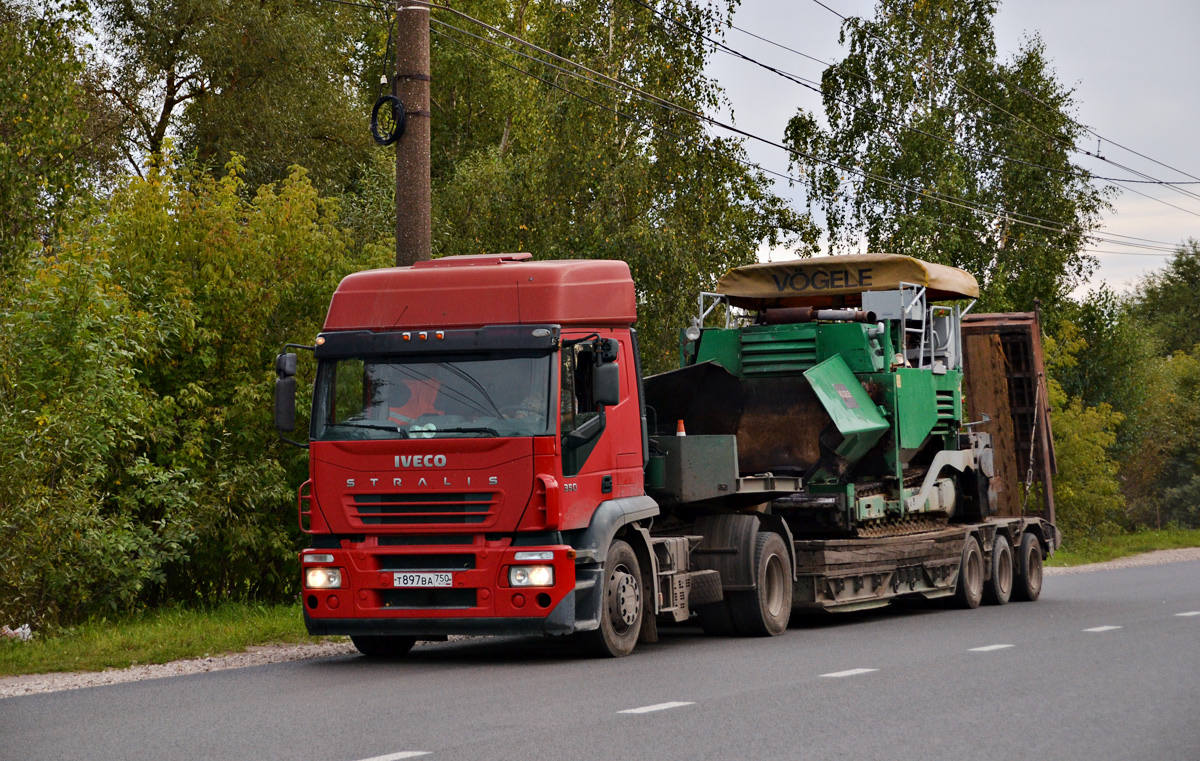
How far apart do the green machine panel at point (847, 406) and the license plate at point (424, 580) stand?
5.38 m

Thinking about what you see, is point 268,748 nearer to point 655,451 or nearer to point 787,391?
point 655,451

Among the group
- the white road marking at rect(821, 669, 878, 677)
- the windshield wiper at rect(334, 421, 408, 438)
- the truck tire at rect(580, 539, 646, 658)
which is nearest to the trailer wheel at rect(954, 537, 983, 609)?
the truck tire at rect(580, 539, 646, 658)

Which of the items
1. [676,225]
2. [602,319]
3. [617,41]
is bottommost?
[602,319]

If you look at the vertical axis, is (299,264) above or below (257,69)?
below

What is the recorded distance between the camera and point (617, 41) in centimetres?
2938

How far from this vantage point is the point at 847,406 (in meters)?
15.9

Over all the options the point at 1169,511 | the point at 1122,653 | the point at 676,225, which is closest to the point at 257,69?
the point at 676,225

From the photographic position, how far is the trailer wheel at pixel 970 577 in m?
18.8

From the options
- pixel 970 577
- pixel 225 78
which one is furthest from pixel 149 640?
pixel 225 78

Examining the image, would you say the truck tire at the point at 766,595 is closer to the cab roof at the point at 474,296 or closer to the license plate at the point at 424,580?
the cab roof at the point at 474,296

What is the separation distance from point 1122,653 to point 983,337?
8790 mm

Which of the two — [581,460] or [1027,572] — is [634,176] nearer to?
[1027,572]

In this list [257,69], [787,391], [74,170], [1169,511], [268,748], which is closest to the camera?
[268,748]

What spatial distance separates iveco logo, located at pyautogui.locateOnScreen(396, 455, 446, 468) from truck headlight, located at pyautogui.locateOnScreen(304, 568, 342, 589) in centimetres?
107
